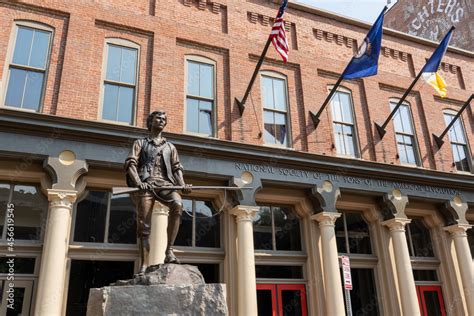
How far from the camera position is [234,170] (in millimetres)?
10969

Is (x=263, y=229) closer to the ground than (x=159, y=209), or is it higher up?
closer to the ground

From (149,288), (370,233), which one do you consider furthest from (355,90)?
(149,288)

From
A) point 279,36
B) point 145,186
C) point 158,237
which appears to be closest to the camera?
point 145,186

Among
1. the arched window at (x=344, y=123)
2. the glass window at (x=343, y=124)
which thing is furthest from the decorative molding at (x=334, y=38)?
the glass window at (x=343, y=124)

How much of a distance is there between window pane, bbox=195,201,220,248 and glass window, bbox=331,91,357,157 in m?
4.76

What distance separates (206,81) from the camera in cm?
1236

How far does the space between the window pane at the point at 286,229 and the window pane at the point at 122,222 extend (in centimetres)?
406

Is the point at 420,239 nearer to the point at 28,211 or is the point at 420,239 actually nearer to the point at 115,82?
the point at 115,82

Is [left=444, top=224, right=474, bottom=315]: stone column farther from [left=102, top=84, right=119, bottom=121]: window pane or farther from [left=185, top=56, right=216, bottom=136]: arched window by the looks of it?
[left=102, top=84, right=119, bottom=121]: window pane

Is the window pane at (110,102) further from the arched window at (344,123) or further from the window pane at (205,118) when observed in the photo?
the arched window at (344,123)

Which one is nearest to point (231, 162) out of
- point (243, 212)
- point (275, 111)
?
point (243, 212)

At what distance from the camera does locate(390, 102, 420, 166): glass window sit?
47.1 feet

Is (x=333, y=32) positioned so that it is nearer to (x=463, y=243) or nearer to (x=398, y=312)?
(x=463, y=243)

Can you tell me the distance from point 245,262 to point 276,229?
2011mm
